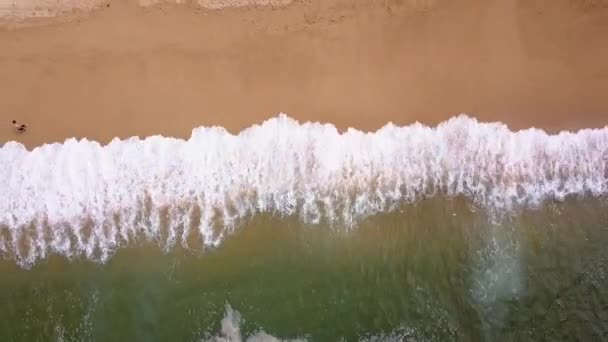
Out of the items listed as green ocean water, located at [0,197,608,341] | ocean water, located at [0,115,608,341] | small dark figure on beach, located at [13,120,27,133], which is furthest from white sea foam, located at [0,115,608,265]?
small dark figure on beach, located at [13,120,27,133]

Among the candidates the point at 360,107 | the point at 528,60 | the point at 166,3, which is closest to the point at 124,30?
the point at 166,3

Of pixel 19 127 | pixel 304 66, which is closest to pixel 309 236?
pixel 304 66

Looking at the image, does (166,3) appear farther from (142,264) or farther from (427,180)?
(427,180)

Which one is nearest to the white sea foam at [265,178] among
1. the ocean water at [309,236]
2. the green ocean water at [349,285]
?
the ocean water at [309,236]

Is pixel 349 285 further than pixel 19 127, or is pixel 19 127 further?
pixel 19 127

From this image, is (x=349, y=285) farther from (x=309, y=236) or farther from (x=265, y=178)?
(x=265, y=178)

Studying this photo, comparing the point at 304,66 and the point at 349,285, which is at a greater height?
the point at 304,66
